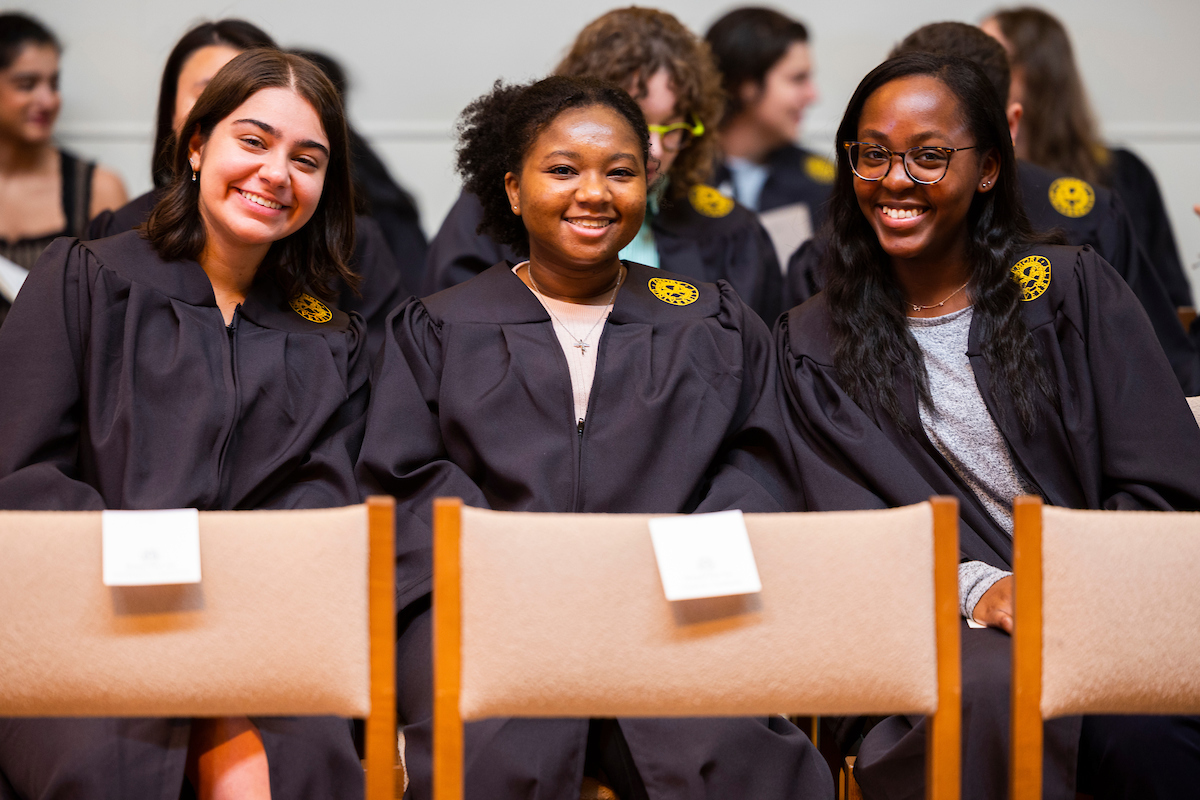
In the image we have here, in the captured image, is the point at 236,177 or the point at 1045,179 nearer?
the point at 236,177

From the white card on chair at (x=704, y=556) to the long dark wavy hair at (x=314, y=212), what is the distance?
4.46 ft

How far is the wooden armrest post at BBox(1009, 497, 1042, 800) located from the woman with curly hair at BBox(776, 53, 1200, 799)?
46 centimetres

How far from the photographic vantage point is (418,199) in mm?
4680

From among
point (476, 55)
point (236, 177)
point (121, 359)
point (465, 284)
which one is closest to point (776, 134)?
point (476, 55)

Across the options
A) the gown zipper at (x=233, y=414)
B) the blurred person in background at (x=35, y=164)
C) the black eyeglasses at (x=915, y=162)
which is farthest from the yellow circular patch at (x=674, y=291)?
the blurred person in background at (x=35, y=164)

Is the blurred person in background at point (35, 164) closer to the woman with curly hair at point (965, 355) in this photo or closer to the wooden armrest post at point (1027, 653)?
the woman with curly hair at point (965, 355)

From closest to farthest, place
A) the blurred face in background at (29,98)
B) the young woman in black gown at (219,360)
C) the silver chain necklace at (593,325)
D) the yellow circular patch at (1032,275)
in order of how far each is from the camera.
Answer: the young woman in black gown at (219,360) → the yellow circular patch at (1032,275) → the silver chain necklace at (593,325) → the blurred face in background at (29,98)

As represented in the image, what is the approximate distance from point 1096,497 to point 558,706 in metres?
1.30

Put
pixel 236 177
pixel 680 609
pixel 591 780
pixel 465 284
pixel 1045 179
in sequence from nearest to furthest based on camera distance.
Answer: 1. pixel 680 609
2. pixel 591 780
3. pixel 236 177
4. pixel 465 284
5. pixel 1045 179

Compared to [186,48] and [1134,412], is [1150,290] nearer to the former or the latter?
[1134,412]

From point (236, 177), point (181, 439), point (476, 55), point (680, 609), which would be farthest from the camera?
point (476, 55)

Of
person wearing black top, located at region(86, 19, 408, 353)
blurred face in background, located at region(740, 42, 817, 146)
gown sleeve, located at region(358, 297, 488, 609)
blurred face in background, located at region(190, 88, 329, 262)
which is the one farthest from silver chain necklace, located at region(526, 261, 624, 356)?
blurred face in background, located at region(740, 42, 817, 146)

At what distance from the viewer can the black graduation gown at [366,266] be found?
10.2 ft

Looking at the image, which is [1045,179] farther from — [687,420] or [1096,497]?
[687,420]
